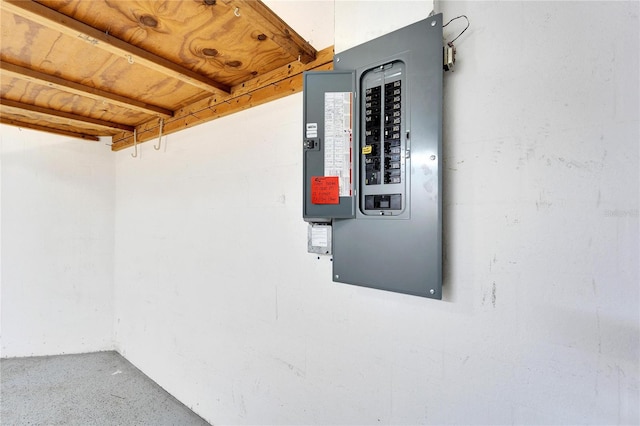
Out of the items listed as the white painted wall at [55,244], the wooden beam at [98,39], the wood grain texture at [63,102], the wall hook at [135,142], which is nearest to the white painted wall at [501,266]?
the wooden beam at [98,39]

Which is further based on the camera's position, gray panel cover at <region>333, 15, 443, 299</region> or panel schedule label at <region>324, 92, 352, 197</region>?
panel schedule label at <region>324, 92, 352, 197</region>

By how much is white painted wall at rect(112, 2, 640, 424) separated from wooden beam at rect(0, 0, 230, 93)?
440 mm

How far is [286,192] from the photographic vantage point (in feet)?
4.84

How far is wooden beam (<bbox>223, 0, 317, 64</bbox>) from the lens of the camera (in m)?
0.99

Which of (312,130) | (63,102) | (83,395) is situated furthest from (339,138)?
(83,395)

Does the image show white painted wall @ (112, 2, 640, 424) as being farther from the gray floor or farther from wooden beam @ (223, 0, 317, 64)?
the gray floor

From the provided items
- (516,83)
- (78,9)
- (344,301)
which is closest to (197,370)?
(344,301)

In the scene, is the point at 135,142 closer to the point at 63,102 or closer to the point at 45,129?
the point at 63,102

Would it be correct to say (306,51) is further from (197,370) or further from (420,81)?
(197,370)

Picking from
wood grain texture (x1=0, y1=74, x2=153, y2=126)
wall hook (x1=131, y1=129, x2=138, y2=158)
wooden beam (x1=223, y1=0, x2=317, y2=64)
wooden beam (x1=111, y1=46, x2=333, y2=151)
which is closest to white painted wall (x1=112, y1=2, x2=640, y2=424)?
wooden beam (x1=111, y1=46, x2=333, y2=151)

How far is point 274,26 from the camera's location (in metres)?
1.11

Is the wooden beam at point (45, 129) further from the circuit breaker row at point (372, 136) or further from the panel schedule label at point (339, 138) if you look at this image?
the circuit breaker row at point (372, 136)

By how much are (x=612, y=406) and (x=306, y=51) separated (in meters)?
1.61

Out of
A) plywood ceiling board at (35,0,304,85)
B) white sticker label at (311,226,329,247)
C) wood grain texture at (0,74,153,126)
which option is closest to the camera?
plywood ceiling board at (35,0,304,85)
